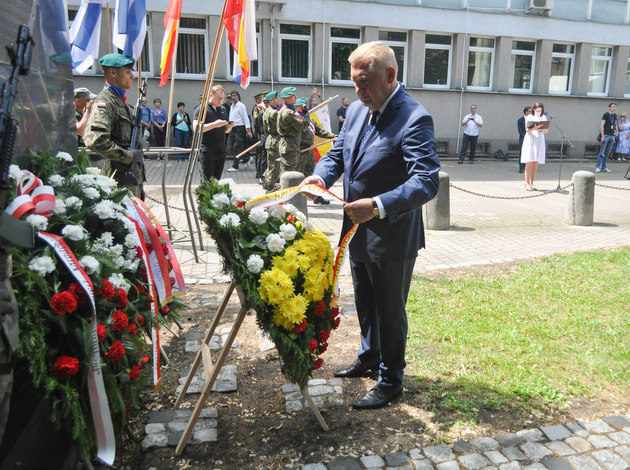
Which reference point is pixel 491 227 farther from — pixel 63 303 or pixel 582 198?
pixel 63 303

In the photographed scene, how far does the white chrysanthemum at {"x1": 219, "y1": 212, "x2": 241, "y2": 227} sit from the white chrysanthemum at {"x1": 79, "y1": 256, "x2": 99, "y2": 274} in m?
0.67

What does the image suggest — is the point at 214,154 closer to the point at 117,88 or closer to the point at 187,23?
the point at 117,88

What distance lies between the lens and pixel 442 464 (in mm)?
3037

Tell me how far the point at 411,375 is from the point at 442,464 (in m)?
1.04

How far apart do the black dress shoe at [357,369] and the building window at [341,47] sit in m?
18.1

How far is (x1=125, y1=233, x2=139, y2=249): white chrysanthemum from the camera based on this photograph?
3.03 meters

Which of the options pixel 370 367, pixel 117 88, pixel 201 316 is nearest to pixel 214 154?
pixel 117 88

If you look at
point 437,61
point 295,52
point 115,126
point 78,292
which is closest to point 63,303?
point 78,292

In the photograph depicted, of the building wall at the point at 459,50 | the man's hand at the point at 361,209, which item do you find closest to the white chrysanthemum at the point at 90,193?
the man's hand at the point at 361,209

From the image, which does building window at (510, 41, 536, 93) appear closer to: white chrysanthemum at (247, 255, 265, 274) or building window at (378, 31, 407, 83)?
building window at (378, 31, 407, 83)

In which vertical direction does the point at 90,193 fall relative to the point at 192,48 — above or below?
below

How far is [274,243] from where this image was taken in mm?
2953

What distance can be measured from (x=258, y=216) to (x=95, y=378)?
1138mm

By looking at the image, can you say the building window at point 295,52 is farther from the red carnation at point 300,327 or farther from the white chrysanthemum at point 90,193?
the red carnation at point 300,327
